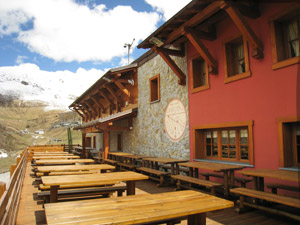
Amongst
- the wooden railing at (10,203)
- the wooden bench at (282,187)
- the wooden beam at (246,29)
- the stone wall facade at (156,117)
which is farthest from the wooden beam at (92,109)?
the wooden bench at (282,187)

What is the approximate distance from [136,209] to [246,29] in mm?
4646

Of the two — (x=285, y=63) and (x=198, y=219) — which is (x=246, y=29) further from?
(x=198, y=219)

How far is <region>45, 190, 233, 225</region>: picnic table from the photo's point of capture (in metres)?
2.37

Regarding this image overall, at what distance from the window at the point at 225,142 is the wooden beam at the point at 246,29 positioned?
63.8 inches

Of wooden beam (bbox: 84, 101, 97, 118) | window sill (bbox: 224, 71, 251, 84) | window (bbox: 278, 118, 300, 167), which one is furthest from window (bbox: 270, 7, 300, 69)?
wooden beam (bbox: 84, 101, 97, 118)

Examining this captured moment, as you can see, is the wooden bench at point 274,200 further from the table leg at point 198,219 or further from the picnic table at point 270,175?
the table leg at point 198,219

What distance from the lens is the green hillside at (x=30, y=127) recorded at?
48719 millimetres

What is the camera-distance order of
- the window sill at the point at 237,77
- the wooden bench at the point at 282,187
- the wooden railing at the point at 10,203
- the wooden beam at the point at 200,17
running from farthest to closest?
the window sill at the point at 237,77
the wooden beam at the point at 200,17
the wooden bench at the point at 282,187
the wooden railing at the point at 10,203

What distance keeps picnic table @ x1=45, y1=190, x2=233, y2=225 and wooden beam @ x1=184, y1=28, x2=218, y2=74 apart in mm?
4590

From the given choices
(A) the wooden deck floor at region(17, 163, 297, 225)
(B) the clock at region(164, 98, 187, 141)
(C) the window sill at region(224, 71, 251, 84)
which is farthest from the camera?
(B) the clock at region(164, 98, 187, 141)

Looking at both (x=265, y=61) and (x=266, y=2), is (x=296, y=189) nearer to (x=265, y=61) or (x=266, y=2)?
(x=265, y=61)

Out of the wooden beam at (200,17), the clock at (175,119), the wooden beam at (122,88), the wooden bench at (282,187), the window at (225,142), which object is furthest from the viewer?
the wooden beam at (122,88)

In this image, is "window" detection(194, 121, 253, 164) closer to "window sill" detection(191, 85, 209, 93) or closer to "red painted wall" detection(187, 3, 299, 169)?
"red painted wall" detection(187, 3, 299, 169)

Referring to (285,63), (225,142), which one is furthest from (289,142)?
(225,142)
